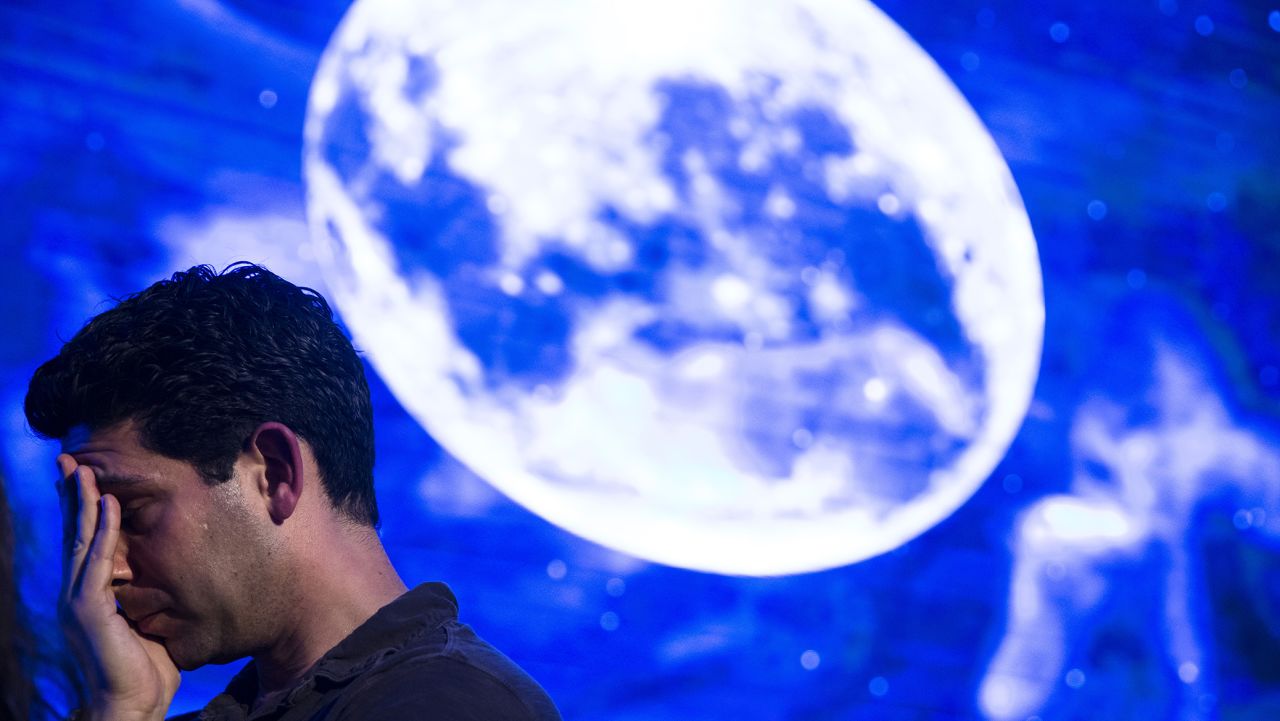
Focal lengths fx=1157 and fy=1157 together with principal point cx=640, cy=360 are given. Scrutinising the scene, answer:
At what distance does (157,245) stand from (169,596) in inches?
55.9

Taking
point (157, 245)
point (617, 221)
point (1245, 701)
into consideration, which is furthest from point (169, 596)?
point (1245, 701)

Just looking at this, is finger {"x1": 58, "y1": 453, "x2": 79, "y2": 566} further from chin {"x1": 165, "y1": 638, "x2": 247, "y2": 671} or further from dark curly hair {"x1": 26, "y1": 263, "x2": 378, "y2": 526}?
chin {"x1": 165, "y1": 638, "x2": 247, "y2": 671}

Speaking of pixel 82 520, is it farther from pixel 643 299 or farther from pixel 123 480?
pixel 643 299

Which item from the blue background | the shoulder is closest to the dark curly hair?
the shoulder

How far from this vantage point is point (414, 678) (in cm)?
101

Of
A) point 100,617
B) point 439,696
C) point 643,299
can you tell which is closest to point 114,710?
point 100,617

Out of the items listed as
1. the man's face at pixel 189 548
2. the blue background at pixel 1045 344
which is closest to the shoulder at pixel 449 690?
the man's face at pixel 189 548

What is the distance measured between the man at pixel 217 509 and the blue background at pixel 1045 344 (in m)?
1.21

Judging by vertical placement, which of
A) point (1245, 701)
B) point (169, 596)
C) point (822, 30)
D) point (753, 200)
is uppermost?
point (822, 30)

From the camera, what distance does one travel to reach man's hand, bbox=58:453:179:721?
3.85 feet

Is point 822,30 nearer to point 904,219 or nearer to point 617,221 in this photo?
point 904,219

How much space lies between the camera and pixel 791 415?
2.80 meters

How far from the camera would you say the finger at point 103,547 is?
1.16m

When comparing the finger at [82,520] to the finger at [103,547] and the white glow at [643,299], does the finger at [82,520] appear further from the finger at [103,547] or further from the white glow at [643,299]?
the white glow at [643,299]
